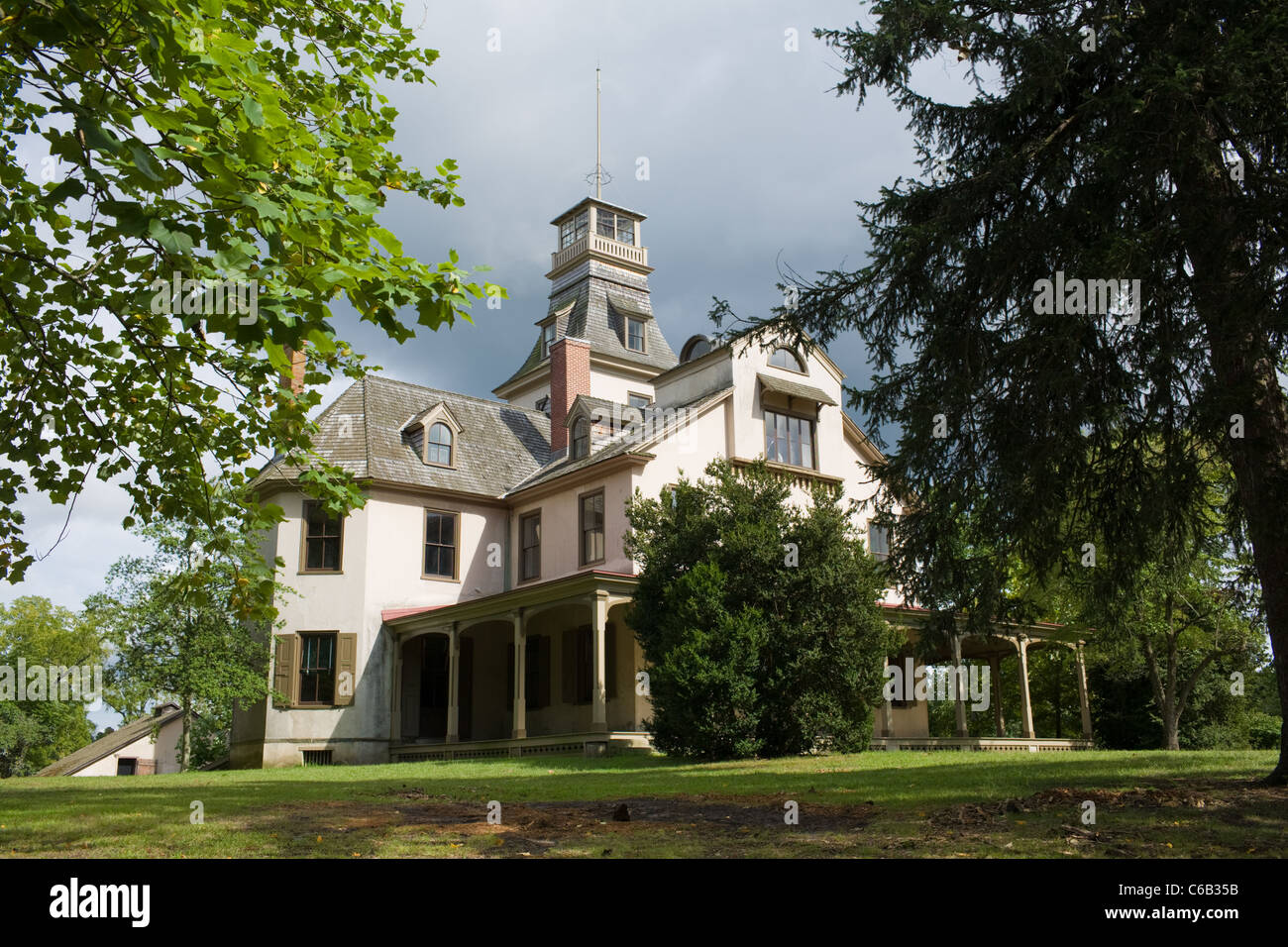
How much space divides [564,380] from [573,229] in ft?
50.4

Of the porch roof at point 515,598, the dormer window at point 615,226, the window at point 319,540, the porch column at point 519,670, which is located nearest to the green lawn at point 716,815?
the porch roof at point 515,598

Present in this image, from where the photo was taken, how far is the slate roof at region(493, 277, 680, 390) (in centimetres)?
4009

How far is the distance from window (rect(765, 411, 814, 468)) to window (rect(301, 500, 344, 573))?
39.0 ft

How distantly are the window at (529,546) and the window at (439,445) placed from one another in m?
2.84

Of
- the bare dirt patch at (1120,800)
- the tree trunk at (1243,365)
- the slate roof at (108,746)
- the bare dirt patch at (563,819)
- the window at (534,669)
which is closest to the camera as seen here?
the bare dirt patch at (563,819)

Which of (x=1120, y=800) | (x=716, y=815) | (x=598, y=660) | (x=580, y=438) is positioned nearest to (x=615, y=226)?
(x=580, y=438)

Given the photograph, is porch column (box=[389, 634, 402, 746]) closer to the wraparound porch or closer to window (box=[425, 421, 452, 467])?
the wraparound porch

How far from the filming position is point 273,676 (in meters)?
26.3

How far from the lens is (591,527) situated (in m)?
26.7

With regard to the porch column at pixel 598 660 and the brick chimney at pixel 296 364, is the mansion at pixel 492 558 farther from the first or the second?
the brick chimney at pixel 296 364

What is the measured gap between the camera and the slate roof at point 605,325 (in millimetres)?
40094

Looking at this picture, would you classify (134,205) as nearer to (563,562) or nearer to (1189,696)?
(563,562)

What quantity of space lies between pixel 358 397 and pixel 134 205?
25369 millimetres

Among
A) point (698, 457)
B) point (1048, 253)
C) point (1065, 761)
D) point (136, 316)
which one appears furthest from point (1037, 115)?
point (698, 457)
